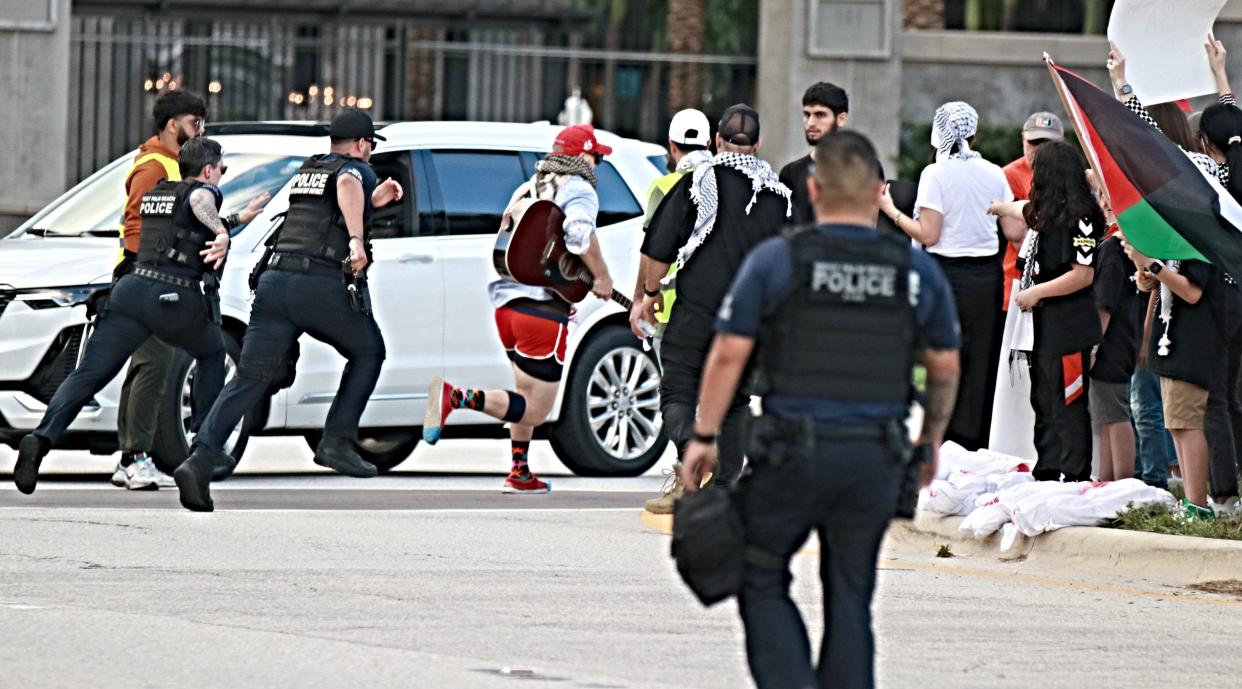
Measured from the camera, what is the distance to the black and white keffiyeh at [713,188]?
9734 mm

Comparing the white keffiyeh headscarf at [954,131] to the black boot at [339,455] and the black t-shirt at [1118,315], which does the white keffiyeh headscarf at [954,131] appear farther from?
the black boot at [339,455]

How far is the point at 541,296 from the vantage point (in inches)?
449

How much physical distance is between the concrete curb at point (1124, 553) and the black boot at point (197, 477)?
3.31 m

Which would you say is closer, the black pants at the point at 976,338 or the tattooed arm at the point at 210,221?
the tattooed arm at the point at 210,221

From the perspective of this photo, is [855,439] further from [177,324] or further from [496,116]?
[496,116]

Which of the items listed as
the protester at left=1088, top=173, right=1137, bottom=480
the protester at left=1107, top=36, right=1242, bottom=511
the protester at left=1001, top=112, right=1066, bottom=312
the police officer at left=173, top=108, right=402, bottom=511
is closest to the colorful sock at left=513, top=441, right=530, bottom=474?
the police officer at left=173, top=108, right=402, bottom=511

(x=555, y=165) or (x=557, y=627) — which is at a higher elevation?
(x=555, y=165)

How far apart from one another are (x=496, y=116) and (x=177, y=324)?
14672 mm

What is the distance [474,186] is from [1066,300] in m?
3.95

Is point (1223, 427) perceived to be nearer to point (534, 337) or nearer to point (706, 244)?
point (706, 244)

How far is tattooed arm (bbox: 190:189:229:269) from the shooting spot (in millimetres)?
10836

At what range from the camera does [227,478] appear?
12586 millimetres

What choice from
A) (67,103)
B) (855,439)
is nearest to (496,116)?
(67,103)

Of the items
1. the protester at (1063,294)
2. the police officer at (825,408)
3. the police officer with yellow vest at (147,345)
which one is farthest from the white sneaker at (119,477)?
the police officer at (825,408)
